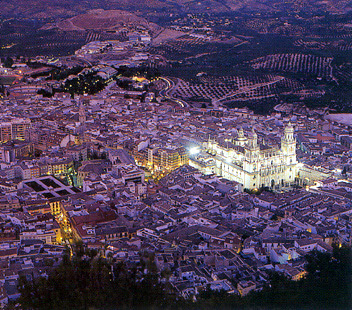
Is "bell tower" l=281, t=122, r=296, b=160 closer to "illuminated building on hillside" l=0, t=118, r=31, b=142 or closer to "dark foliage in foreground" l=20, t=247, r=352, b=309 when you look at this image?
"dark foliage in foreground" l=20, t=247, r=352, b=309

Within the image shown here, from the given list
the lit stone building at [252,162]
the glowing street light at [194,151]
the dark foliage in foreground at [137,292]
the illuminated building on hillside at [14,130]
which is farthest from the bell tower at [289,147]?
the illuminated building on hillside at [14,130]

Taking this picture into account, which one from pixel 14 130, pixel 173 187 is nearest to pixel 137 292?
pixel 173 187

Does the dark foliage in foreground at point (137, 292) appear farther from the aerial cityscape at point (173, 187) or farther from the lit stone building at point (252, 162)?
the lit stone building at point (252, 162)

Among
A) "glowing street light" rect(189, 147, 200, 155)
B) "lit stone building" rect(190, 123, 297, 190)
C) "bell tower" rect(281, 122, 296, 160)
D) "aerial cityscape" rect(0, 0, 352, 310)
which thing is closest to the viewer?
"aerial cityscape" rect(0, 0, 352, 310)

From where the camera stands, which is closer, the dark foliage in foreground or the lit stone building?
the dark foliage in foreground

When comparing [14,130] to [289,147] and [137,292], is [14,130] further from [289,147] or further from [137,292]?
[137,292]

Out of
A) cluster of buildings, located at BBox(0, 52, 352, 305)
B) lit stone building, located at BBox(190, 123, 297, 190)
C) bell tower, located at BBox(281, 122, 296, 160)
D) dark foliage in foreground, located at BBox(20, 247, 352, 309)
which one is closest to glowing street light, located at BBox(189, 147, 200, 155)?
cluster of buildings, located at BBox(0, 52, 352, 305)
